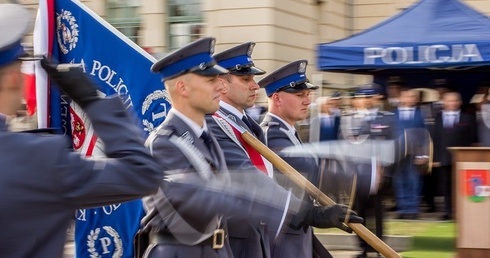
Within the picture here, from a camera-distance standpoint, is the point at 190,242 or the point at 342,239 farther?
the point at 342,239

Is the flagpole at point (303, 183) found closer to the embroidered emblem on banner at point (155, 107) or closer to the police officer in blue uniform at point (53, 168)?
the embroidered emblem on banner at point (155, 107)

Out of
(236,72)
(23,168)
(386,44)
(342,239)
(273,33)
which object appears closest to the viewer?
Answer: (23,168)

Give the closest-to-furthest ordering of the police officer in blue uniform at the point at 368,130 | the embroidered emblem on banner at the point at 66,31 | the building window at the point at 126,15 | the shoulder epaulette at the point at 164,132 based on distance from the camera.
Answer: the shoulder epaulette at the point at 164,132 < the embroidered emblem on banner at the point at 66,31 < the police officer in blue uniform at the point at 368,130 < the building window at the point at 126,15

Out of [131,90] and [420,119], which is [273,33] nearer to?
[420,119]

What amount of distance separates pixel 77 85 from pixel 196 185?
1086 millimetres

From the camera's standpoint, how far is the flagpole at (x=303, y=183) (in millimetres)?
4691

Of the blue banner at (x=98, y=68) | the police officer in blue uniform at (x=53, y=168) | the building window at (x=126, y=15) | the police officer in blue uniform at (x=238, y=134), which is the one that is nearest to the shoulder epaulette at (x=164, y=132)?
the police officer in blue uniform at (x=238, y=134)

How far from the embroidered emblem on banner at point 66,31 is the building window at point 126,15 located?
14402 millimetres

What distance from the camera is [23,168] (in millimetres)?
2436

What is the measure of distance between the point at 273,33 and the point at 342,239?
798cm

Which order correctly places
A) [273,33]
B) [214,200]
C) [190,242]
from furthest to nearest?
[273,33]
[190,242]
[214,200]

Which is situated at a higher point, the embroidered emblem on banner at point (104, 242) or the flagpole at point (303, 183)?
the flagpole at point (303, 183)

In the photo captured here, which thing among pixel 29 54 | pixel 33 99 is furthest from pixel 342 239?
pixel 29 54

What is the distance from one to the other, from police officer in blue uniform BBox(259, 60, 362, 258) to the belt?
611mm
